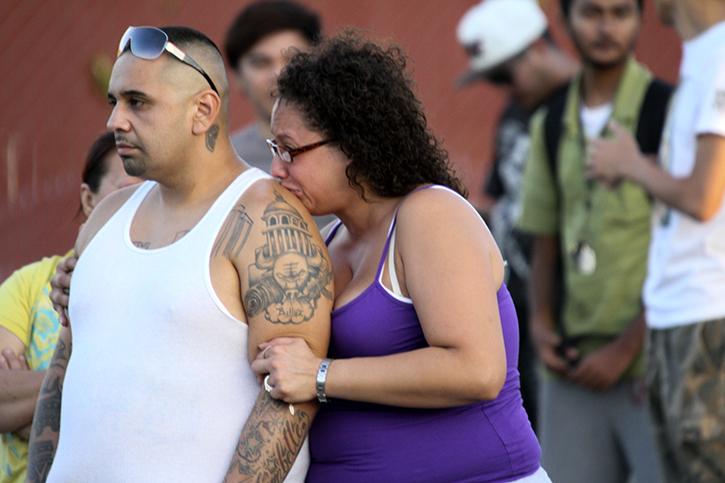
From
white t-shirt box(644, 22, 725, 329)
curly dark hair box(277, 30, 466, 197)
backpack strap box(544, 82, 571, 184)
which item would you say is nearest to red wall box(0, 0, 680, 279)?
backpack strap box(544, 82, 571, 184)

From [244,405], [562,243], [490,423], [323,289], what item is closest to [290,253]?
[323,289]

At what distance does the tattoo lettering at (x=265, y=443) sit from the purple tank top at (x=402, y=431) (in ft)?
0.54

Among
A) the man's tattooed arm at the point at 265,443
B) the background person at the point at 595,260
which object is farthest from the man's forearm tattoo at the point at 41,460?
the background person at the point at 595,260

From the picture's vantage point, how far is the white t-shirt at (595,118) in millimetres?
5883

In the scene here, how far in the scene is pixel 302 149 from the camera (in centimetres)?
356

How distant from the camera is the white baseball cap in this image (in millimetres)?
7098

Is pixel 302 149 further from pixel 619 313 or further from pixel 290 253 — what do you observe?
pixel 619 313

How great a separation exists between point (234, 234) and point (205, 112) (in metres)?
0.36

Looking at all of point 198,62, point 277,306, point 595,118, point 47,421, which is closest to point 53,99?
point 595,118

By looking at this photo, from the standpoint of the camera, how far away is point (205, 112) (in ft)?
11.8

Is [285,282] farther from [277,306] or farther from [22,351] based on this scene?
[22,351]

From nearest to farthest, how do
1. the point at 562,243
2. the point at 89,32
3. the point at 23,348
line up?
1. the point at 23,348
2. the point at 562,243
3. the point at 89,32

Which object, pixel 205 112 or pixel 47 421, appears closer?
pixel 205 112

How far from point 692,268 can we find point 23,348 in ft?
7.36
